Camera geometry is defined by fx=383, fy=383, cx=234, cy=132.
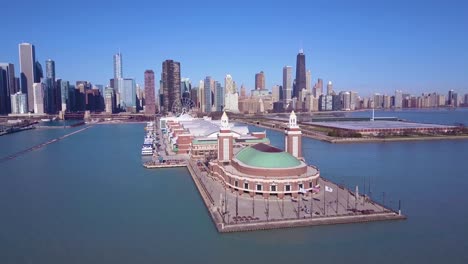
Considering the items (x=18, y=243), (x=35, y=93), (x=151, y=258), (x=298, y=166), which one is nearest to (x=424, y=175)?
(x=298, y=166)

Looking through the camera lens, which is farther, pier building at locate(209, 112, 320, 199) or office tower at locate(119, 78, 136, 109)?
office tower at locate(119, 78, 136, 109)

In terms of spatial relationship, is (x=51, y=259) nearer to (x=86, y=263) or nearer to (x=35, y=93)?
(x=86, y=263)

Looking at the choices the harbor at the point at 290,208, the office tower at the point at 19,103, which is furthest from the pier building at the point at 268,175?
the office tower at the point at 19,103

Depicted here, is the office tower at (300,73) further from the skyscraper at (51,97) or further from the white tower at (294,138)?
the white tower at (294,138)

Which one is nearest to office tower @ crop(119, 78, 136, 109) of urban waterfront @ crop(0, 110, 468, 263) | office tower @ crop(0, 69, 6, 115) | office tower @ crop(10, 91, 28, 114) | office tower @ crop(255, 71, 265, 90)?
office tower @ crop(0, 69, 6, 115)

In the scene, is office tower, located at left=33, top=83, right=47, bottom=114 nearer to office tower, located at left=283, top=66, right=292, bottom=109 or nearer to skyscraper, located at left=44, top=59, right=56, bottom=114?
skyscraper, located at left=44, top=59, right=56, bottom=114

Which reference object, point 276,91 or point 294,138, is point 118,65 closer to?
point 276,91

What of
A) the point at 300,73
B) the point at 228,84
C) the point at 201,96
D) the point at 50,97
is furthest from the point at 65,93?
the point at 300,73
